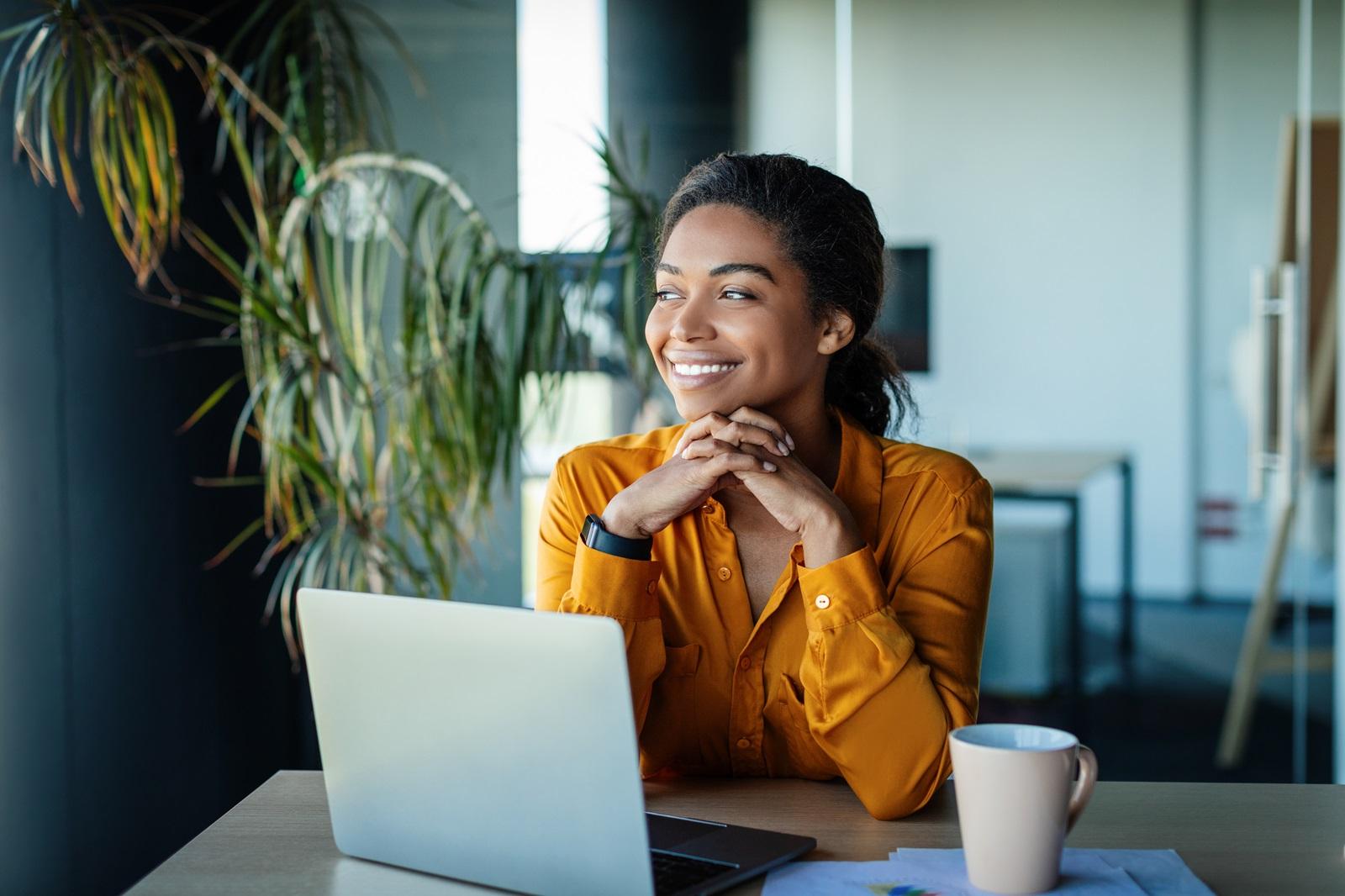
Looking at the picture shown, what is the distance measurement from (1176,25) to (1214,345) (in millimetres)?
807

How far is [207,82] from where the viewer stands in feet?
9.72

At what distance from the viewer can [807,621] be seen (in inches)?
58.3

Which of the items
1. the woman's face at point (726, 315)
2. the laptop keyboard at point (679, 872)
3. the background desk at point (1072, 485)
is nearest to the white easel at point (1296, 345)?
the background desk at point (1072, 485)

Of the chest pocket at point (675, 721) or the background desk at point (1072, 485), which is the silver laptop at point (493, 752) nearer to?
the chest pocket at point (675, 721)

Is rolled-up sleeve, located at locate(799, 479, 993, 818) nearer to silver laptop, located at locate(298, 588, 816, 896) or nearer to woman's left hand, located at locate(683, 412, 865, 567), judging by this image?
woman's left hand, located at locate(683, 412, 865, 567)

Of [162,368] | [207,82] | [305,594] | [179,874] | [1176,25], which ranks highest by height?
[1176,25]

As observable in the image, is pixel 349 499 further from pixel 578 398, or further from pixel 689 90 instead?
pixel 689 90

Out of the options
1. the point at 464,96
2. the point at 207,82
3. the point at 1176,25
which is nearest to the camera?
the point at 207,82

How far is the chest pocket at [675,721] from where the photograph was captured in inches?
60.5

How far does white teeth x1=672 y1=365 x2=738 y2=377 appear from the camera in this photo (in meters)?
1.62

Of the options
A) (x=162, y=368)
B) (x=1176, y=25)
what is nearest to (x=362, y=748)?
(x=162, y=368)

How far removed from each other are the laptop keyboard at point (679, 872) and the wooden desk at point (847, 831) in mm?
33

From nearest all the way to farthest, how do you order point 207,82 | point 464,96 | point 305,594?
1. point 305,594
2. point 207,82
3. point 464,96

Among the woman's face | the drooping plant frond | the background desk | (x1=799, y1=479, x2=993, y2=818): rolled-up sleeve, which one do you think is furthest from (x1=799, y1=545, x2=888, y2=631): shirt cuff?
the background desk
